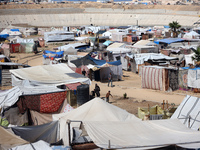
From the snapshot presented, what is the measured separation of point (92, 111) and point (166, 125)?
2379 mm

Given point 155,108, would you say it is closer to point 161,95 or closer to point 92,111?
point 92,111

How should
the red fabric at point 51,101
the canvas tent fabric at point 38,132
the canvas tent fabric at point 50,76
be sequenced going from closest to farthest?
the canvas tent fabric at point 38,132, the red fabric at point 51,101, the canvas tent fabric at point 50,76

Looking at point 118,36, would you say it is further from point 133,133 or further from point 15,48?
point 133,133

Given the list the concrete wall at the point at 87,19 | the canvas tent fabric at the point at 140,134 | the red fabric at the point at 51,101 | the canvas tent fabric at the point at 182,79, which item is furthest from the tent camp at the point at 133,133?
the concrete wall at the point at 87,19

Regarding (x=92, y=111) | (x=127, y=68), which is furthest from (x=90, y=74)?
(x=92, y=111)

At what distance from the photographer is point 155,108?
490 inches

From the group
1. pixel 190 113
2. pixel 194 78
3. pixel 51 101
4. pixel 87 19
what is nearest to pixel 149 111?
pixel 190 113

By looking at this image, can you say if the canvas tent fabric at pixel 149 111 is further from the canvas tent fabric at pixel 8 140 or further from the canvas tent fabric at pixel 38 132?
the canvas tent fabric at pixel 8 140

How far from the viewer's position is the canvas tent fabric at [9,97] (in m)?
11.8

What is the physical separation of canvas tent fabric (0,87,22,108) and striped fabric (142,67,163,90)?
8.22m

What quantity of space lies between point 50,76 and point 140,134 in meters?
8.61

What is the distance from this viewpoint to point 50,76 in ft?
51.8

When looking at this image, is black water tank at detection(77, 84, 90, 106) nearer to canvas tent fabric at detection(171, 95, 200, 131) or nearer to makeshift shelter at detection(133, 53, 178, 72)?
canvas tent fabric at detection(171, 95, 200, 131)

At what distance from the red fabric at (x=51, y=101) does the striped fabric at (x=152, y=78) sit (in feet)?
23.1
